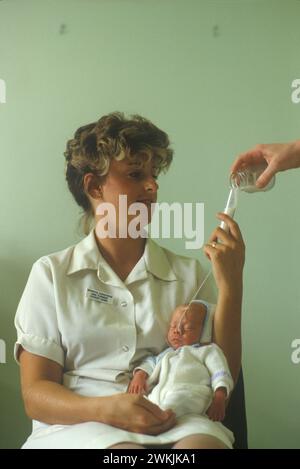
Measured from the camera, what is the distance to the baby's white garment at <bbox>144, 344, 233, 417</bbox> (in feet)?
3.37

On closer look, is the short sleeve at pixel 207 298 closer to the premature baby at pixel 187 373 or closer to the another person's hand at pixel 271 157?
the premature baby at pixel 187 373

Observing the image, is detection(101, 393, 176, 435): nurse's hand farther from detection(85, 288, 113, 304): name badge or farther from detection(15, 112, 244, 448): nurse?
detection(85, 288, 113, 304): name badge

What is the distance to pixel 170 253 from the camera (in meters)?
1.31

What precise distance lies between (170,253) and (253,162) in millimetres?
299

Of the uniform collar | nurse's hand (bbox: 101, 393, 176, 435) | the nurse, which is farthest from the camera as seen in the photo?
the uniform collar

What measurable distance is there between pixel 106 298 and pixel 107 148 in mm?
350

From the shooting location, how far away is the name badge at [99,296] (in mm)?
1198

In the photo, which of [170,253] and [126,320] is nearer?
[126,320]

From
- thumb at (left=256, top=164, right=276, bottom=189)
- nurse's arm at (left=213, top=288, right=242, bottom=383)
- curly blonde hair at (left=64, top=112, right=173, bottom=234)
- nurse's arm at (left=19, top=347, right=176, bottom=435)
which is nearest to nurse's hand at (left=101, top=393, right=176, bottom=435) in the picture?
nurse's arm at (left=19, top=347, right=176, bottom=435)

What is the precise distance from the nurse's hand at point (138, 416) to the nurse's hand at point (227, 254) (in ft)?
1.11

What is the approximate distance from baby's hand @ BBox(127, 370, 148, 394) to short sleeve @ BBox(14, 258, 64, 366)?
0.54 feet

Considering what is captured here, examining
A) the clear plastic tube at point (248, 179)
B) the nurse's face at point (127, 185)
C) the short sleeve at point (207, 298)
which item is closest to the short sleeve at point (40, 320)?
the nurse's face at point (127, 185)
